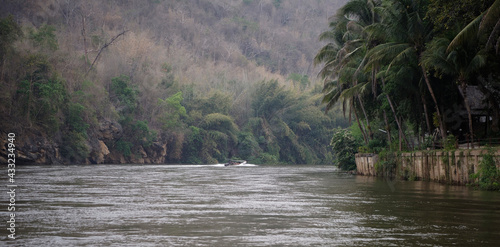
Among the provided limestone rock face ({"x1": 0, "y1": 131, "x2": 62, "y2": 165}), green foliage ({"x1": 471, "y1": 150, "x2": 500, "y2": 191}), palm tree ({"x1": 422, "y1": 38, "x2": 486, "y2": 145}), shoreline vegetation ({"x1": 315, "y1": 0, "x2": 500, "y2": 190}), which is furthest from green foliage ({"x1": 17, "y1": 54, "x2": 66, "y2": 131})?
green foliage ({"x1": 471, "y1": 150, "x2": 500, "y2": 191})

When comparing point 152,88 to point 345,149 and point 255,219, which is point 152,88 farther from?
point 255,219

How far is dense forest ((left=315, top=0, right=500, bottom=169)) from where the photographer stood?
26.0 metres

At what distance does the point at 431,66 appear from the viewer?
29.6 metres

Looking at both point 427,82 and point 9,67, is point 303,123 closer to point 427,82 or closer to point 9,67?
point 9,67

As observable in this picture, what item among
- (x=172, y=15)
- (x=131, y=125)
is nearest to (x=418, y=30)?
(x=131, y=125)

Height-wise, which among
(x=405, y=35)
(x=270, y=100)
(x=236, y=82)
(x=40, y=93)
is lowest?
(x=405, y=35)

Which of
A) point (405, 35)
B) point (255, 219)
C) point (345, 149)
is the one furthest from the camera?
point (345, 149)

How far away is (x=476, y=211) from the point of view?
17.1 meters

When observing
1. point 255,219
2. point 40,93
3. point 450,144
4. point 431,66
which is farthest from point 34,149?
point 255,219

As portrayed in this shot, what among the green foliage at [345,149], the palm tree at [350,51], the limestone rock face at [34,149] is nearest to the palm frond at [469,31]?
the palm tree at [350,51]

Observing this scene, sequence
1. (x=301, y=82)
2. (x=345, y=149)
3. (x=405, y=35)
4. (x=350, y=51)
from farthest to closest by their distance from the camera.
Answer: (x=301, y=82) → (x=345, y=149) → (x=350, y=51) → (x=405, y=35)

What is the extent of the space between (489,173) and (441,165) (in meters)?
5.67

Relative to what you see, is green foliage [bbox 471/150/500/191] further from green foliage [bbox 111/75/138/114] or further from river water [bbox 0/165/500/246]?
green foliage [bbox 111/75/138/114]

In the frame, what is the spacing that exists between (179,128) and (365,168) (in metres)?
51.9
